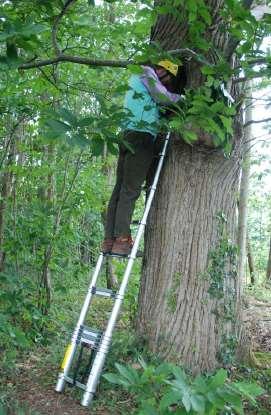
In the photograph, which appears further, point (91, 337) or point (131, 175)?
point (131, 175)

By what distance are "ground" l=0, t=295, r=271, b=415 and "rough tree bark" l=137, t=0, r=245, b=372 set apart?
1.57 feet

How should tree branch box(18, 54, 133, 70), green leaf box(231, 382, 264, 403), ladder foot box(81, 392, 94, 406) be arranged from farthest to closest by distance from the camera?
ladder foot box(81, 392, 94, 406), tree branch box(18, 54, 133, 70), green leaf box(231, 382, 264, 403)

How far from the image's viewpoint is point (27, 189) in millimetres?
6672

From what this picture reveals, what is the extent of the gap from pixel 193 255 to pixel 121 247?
605 mm

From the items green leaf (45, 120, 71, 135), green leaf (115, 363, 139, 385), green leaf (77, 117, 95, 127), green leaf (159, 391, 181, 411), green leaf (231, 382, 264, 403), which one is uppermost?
green leaf (77, 117, 95, 127)

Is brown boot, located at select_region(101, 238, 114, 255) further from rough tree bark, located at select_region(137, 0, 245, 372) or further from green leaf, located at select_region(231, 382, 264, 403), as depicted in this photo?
green leaf, located at select_region(231, 382, 264, 403)

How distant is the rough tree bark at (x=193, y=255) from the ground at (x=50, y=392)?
1.57 ft

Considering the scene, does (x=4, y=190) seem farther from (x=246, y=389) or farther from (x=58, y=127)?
(x=246, y=389)

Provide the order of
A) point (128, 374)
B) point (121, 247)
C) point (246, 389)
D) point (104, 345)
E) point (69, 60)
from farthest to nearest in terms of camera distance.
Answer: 1. point (121, 247)
2. point (104, 345)
3. point (69, 60)
4. point (246, 389)
5. point (128, 374)

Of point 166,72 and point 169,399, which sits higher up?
point 166,72

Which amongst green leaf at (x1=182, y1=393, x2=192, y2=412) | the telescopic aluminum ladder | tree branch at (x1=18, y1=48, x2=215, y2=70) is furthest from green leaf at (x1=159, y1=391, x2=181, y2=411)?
tree branch at (x1=18, y1=48, x2=215, y2=70)

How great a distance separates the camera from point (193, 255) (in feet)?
12.9

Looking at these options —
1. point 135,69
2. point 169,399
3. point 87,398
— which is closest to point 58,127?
point 135,69

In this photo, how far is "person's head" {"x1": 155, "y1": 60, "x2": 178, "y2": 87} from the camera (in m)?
3.79
